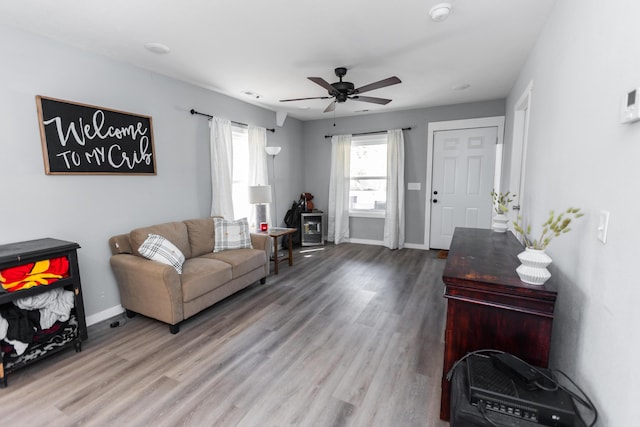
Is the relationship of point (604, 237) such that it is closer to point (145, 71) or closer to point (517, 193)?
point (517, 193)

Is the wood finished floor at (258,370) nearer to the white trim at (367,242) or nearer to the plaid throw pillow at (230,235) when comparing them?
the plaid throw pillow at (230,235)

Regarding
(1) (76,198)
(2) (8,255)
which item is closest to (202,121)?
(1) (76,198)

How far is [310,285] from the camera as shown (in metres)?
3.63

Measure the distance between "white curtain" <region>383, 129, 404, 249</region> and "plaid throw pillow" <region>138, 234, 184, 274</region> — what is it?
12.1ft

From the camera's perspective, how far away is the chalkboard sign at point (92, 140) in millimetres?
2406

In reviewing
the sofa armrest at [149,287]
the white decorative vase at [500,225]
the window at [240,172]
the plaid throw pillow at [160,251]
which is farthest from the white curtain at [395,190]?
the sofa armrest at [149,287]

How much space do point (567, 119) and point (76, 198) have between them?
3696 millimetres

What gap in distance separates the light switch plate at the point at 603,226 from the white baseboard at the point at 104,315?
3.69 metres

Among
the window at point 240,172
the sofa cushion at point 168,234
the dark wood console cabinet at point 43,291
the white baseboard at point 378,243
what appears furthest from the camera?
the white baseboard at point 378,243

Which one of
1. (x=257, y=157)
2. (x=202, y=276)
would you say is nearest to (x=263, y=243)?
(x=202, y=276)

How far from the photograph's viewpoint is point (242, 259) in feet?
10.7

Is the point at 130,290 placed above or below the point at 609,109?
below

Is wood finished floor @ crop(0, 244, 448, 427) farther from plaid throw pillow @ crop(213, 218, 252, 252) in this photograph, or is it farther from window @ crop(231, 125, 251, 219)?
window @ crop(231, 125, 251, 219)

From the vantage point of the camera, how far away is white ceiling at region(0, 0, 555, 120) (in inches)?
79.7
